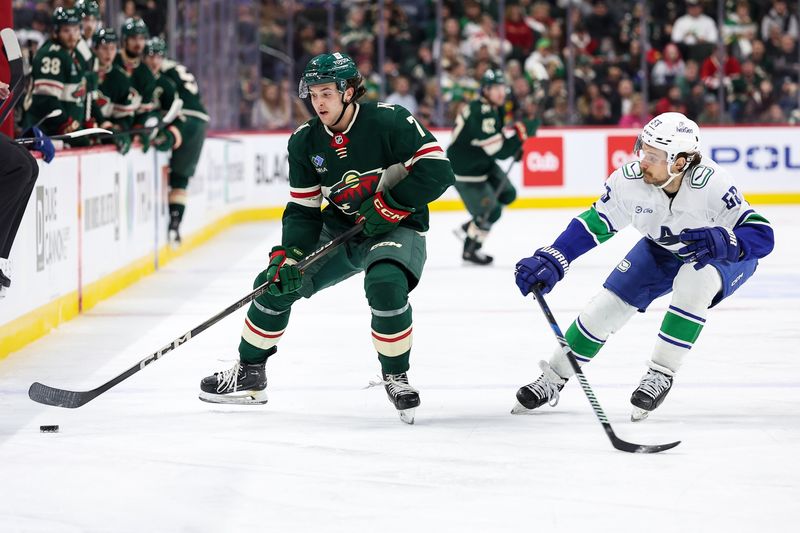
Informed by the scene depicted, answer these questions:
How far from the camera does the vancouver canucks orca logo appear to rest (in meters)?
4.35

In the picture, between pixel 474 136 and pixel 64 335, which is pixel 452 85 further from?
pixel 64 335

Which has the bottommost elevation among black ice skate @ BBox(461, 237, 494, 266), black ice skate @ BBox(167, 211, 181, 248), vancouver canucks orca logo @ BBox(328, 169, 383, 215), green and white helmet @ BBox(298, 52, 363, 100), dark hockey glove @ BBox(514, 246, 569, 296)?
black ice skate @ BBox(461, 237, 494, 266)

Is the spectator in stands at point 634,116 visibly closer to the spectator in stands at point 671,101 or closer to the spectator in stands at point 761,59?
the spectator in stands at point 671,101

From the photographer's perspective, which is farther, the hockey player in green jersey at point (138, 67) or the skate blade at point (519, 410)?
the hockey player in green jersey at point (138, 67)

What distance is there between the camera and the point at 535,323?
6.64 metres

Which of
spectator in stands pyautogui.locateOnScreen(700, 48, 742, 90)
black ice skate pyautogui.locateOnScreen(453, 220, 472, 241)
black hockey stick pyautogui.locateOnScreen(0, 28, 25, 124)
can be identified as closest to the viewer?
black hockey stick pyautogui.locateOnScreen(0, 28, 25, 124)

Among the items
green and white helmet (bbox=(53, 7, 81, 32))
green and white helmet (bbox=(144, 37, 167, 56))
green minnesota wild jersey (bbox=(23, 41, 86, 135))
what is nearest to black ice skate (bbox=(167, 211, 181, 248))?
green and white helmet (bbox=(144, 37, 167, 56))

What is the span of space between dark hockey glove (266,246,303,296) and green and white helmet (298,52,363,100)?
1.66ft

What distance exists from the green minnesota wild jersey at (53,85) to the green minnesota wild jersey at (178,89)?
1912 millimetres

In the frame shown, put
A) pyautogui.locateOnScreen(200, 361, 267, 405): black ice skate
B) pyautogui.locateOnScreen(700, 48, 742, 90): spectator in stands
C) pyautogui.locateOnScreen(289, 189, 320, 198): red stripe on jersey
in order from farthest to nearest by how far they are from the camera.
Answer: pyautogui.locateOnScreen(700, 48, 742, 90): spectator in stands, pyautogui.locateOnScreen(200, 361, 267, 405): black ice skate, pyautogui.locateOnScreen(289, 189, 320, 198): red stripe on jersey

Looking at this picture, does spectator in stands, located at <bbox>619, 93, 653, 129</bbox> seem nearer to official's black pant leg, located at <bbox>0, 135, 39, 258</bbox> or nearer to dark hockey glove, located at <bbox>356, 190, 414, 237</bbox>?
official's black pant leg, located at <bbox>0, 135, 39, 258</bbox>

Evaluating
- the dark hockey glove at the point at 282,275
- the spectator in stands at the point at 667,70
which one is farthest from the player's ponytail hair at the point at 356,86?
the spectator in stands at the point at 667,70

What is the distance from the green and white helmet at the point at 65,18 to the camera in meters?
7.19

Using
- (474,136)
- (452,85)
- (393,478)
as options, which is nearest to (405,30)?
(452,85)
